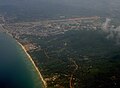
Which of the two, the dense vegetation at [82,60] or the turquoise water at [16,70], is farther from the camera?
the turquoise water at [16,70]

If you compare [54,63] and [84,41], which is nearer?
[54,63]

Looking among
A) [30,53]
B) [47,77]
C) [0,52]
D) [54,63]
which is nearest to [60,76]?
[47,77]

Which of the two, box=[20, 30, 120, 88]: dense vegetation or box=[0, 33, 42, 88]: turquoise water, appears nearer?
box=[20, 30, 120, 88]: dense vegetation

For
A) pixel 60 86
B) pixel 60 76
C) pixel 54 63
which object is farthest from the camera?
pixel 54 63

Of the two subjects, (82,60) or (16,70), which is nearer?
(16,70)

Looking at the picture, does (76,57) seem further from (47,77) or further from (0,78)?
(0,78)

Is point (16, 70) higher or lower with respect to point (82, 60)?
higher

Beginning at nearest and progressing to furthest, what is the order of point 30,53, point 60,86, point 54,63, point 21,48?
1. point 60,86
2. point 54,63
3. point 30,53
4. point 21,48
